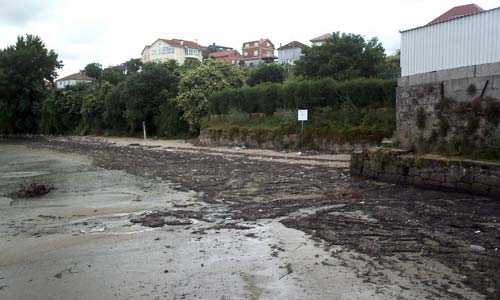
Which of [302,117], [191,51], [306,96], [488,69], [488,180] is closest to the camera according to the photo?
[488,180]

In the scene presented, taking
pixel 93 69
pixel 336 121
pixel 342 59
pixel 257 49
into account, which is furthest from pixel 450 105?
pixel 257 49

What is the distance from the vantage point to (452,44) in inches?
557

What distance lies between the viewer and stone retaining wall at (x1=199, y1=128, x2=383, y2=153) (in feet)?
75.8

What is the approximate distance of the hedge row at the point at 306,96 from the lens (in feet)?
77.1

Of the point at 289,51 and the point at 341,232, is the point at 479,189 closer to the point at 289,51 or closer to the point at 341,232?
the point at 341,232

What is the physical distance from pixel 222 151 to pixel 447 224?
19160 millimetres

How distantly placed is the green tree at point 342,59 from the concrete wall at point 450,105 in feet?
54.9

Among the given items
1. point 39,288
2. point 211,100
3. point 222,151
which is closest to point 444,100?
point 39,288

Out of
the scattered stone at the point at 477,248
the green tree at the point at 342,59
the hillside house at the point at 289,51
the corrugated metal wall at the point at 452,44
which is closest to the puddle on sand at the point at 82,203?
the scattered stone at the point at 477,248

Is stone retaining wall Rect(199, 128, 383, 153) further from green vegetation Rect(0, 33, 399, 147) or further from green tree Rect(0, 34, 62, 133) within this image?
green tree Rect(0, 34, 62, 133)

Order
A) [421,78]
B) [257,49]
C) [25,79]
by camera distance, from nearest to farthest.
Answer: [421,78], [25,79], [257,49]

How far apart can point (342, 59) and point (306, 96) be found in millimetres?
8334

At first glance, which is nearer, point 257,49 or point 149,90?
point 149,90

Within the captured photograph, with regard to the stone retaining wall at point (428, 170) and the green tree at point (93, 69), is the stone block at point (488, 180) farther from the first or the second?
the green tree at point (93, 69)
